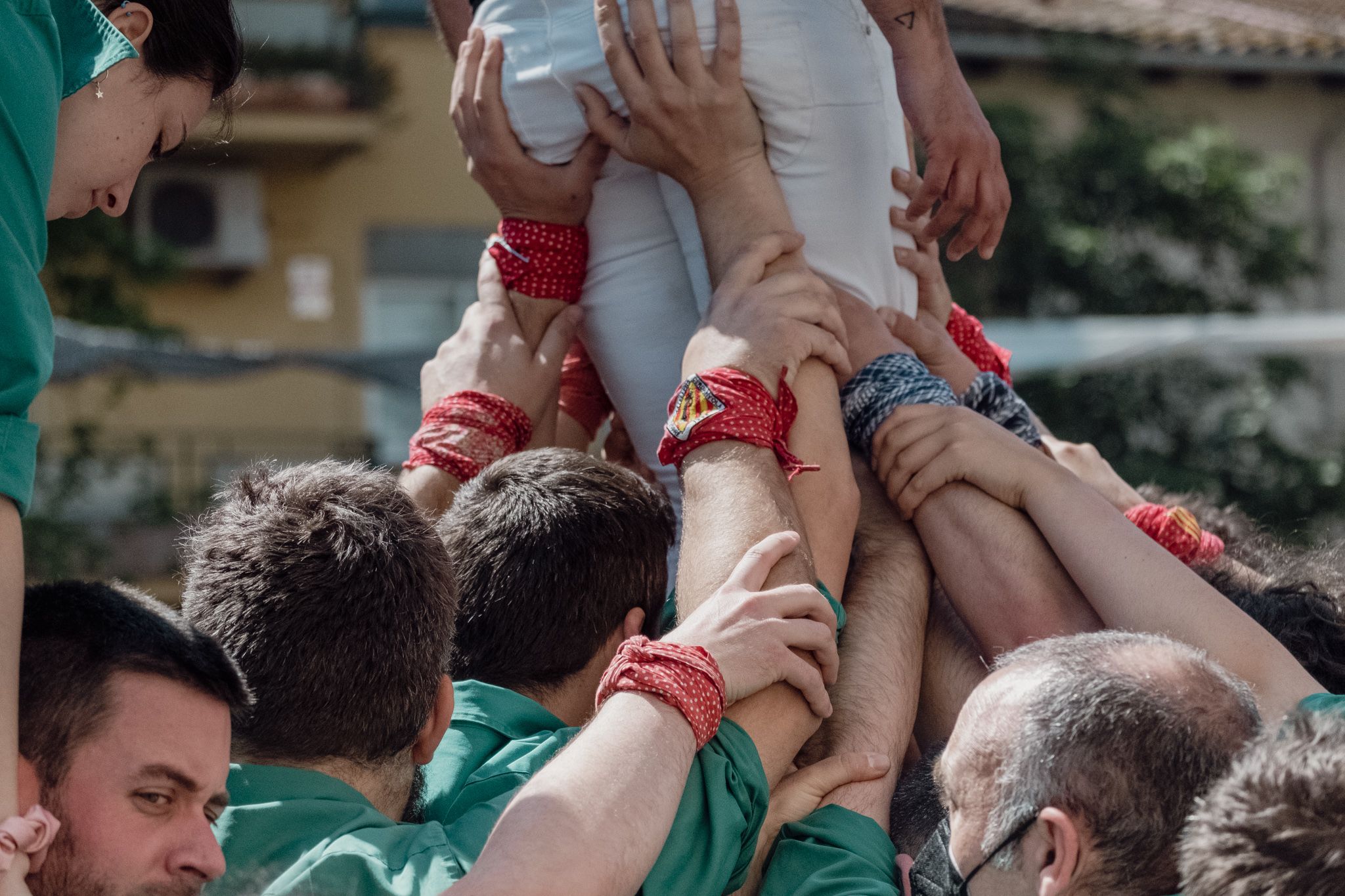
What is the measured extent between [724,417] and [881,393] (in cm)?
42

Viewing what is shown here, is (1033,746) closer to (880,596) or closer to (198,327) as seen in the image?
(880,596)

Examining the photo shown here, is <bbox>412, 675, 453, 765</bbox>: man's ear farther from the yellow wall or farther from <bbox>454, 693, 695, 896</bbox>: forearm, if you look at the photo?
the yellow wall

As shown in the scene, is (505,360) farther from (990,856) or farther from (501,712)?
(990,856)

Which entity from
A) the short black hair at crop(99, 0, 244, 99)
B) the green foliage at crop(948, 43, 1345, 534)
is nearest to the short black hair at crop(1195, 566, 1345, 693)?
the short black hair at crop(99, 0, 244, 99)

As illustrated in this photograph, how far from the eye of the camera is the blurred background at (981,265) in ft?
37.4

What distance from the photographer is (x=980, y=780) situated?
1.78 m

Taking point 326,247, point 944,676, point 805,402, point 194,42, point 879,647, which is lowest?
point 326,247

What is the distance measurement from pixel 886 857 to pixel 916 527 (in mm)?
655

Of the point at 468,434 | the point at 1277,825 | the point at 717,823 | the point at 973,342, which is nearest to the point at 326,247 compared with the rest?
the point at 973,342

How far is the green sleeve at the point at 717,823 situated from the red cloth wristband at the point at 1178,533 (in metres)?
0.98

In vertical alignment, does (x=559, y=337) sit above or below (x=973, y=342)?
above

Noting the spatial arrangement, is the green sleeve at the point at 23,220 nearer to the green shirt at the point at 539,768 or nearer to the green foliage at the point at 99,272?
the green shirt at the point at 539,768

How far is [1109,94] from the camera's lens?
1314 centimetres

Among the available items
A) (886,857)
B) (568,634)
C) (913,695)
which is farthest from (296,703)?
(913,695)
